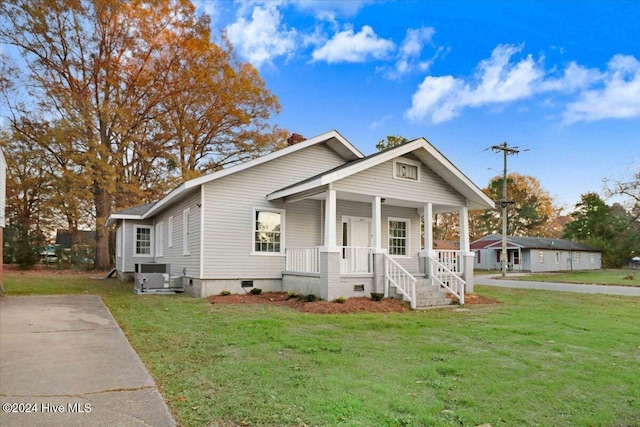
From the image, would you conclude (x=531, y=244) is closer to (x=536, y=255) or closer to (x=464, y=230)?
(x=536, y=255)

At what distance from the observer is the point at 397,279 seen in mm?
11773

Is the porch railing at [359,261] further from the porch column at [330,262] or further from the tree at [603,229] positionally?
the tree at [603,229]

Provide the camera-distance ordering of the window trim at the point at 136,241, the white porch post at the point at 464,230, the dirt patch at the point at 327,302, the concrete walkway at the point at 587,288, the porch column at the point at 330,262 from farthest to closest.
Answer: the window trim at the point at 136,241, the concrete walkway at the point at 587,288, the white porch post at the point at 464,230, the porch column at the point at 330,262, the dirt patch at the point at 327,302

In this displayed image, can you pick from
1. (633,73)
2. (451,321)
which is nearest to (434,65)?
(633,73)

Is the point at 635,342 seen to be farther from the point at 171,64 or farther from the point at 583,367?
the point at 171,64

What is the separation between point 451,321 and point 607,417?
5.07 metres

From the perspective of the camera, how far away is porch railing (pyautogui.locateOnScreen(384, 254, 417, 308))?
438 inches

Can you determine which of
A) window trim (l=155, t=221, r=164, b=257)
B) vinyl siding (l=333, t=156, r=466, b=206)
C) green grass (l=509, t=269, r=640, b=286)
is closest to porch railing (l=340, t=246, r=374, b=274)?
vinyl siding (l=333, t=156, r=466, b=206)

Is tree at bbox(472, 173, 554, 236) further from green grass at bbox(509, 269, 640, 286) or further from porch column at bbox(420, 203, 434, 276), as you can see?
porch column at bbox(420, 203, 434, 276)

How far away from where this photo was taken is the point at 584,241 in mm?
46312

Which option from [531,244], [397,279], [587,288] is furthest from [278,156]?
[531,244]

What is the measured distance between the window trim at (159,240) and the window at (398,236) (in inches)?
394

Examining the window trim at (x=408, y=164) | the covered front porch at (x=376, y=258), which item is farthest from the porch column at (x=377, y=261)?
the window trim at (x=408, y=164)

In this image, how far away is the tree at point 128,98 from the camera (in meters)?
23.1
